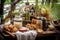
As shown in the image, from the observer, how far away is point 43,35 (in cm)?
227

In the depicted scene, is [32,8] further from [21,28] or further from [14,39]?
[14,39]

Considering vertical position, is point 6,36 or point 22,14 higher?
point 22,14

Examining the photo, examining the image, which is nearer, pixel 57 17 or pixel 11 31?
pixel 11 31

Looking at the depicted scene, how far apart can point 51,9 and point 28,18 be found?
0.94 feet


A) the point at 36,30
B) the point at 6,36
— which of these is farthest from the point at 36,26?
the point at 6,36

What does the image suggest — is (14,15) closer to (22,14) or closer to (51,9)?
(22,14)

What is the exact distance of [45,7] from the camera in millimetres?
2285

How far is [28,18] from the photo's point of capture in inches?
88.4

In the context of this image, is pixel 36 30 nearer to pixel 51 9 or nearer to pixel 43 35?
pixel 43 35

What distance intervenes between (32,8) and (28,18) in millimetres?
120

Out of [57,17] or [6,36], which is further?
[57,17]

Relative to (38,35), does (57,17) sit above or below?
above

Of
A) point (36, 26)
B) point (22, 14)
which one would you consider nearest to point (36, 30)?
point (36, 26)

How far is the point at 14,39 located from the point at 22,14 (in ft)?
0.94
